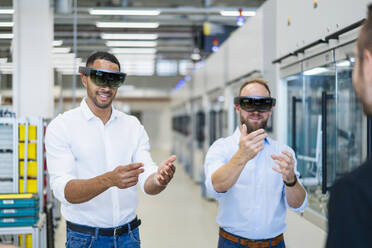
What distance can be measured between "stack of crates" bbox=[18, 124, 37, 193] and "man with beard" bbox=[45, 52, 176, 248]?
178 centimetres

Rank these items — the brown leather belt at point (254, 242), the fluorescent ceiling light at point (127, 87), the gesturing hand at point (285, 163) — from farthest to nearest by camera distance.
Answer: the fluorescent ceiling light at point (127, 87)
the brown leather belt at point (254, 242)
the gesturing hand at point (285, 163)

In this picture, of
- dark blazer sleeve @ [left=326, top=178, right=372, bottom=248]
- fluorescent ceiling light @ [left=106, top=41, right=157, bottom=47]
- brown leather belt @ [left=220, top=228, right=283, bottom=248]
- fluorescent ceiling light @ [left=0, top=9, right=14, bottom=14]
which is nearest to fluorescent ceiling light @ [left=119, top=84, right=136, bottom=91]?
fluorescent ceiling light @ [left=106, top=41, right=157, bottom=47]

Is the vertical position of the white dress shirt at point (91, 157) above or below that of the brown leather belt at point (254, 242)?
above

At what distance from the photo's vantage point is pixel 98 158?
6.50ft

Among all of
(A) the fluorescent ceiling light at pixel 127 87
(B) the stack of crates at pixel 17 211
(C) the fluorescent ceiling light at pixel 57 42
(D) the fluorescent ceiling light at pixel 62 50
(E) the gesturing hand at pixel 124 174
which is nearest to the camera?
(E) the gesturing hand at pixel 124 174

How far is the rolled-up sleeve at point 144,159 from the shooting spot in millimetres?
2018

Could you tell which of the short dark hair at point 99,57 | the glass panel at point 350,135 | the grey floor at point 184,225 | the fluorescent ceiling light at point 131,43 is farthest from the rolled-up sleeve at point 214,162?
the fluorescent ceiling light at point 131,43

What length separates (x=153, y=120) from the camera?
77.9 ft

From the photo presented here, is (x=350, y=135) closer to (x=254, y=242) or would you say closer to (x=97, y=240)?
(x=254, y=242)

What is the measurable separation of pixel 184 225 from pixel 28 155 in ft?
10.6

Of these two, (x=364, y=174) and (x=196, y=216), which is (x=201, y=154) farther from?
(x=364, y=174)

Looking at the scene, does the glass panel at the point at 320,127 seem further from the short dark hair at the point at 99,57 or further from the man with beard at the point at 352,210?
the man with beard at the point at 352,210

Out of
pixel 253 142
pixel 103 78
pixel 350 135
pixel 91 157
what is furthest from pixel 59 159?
pixel 350 135

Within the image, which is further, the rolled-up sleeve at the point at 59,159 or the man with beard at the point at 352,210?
the rolled-up sleeve at the point at 59,159
